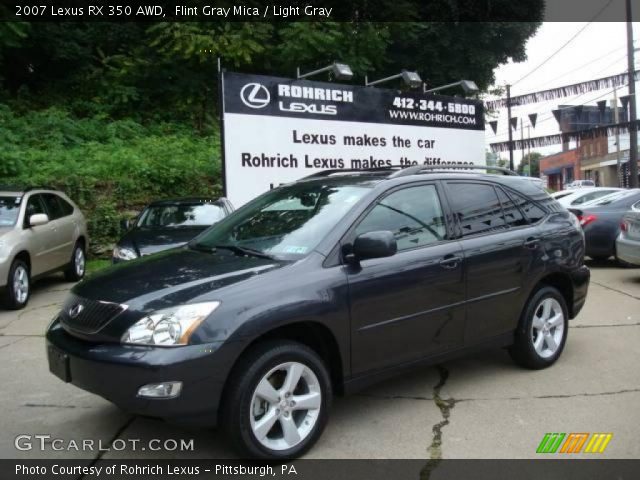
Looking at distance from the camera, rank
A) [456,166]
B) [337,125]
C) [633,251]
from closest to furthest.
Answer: [456,166], [633,251], [337,125]

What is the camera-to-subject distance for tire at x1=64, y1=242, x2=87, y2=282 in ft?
31.5

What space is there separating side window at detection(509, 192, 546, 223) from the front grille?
335cm

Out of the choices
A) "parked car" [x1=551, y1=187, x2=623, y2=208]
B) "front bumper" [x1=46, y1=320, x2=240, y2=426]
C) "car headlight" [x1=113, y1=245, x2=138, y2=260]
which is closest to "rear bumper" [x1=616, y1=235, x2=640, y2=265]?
"parked car" [x1=551, y1=187, x2=623, y2=208]

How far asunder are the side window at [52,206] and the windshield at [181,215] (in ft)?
4.46

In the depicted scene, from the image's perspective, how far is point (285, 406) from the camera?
3.36m

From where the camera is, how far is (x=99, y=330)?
327 cm

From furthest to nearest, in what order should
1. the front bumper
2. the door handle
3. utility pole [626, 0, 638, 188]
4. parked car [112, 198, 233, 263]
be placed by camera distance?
1. utility pole [626, 0, 638, 188]
2. parked car [112, 198, 233, 263]
3. the door handle
4. the front bumper

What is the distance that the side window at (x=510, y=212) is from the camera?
16.0ft

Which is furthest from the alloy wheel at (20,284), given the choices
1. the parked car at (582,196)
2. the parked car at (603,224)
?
the parked car at (582,196)

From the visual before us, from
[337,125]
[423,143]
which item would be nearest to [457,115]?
[423,143]

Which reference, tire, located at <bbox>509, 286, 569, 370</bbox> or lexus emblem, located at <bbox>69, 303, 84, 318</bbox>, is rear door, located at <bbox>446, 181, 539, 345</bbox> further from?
lexus emblem, located at <bbox>69, 303, 84, 318</bbox>

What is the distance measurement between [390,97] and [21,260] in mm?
8056

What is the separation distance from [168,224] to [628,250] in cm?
679

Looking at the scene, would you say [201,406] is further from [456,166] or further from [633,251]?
[633,251]
